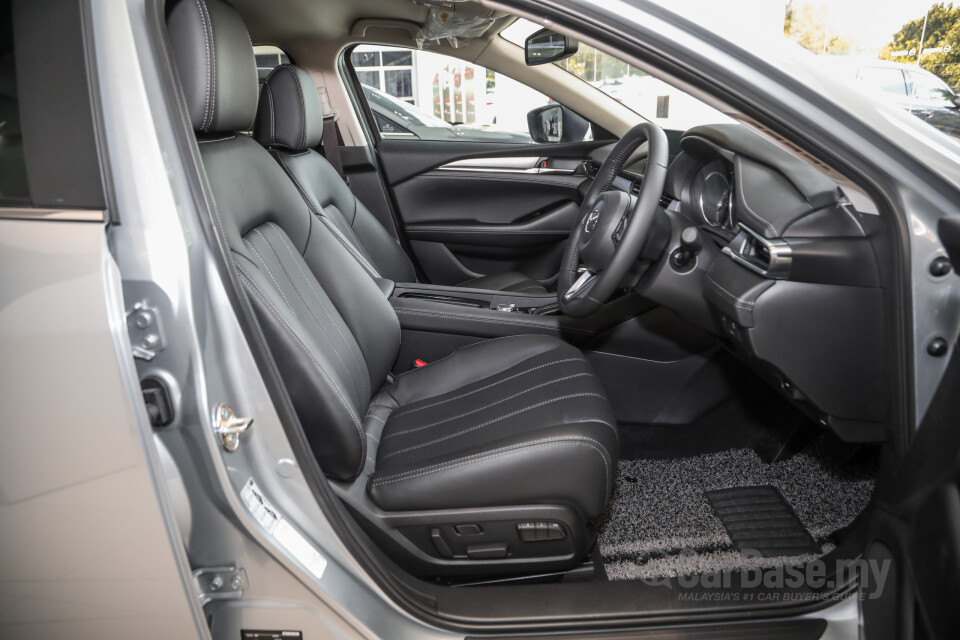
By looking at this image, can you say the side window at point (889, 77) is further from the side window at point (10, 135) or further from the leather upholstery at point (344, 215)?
the side window at point (10, 135)

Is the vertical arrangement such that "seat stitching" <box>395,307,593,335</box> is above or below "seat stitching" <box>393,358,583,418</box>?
below

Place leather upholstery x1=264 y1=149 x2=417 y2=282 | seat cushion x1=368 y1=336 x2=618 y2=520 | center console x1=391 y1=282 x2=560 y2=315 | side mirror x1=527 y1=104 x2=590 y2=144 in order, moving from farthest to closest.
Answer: side mirror x1=527 y1=104 x2=590 y2=144 → center console x1=391 y1=282 x2=560 y2=315 → leather upholstery x1=264 y1=149 x2=417 y2=282 → seat cushion x1=368 y1=336 x2=618 y2=520

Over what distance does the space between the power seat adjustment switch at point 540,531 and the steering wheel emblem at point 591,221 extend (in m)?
0.72

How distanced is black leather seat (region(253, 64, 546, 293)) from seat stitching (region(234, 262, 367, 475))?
776mm

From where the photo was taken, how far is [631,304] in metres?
1.93

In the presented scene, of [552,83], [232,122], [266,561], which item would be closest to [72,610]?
[266,561]

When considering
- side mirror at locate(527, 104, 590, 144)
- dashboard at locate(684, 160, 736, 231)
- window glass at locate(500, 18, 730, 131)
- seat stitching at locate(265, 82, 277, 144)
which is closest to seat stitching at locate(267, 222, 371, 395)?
seat stitching at locate(265, 82, 277, 144)

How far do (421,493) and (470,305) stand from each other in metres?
0.94

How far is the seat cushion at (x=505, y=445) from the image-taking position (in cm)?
130

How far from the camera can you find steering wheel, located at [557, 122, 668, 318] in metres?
1.40

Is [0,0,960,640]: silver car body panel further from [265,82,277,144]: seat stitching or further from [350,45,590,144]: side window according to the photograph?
[350,45,590,144]: side window

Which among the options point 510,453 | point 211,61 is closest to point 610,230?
point 510,453

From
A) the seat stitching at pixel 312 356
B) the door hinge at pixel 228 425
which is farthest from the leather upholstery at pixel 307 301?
the door hinge at pixel 228 425

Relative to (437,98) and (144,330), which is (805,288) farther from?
(437,98)
